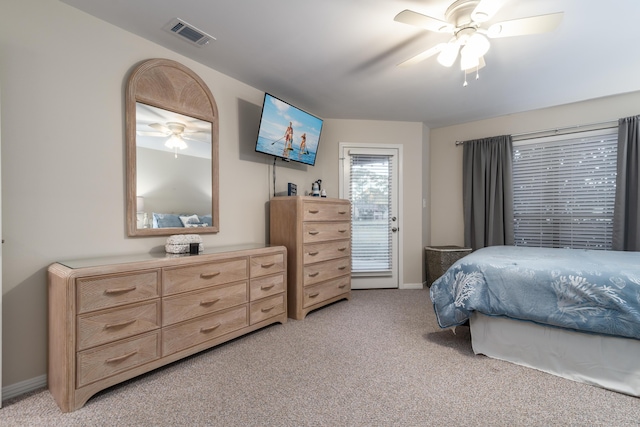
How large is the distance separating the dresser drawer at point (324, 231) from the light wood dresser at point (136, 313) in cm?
67

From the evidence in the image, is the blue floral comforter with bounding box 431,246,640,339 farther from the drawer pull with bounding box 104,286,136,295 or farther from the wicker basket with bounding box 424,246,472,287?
the drawer pull with bounding box 104,286,136,295

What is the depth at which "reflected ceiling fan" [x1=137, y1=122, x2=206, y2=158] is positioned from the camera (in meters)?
2.32

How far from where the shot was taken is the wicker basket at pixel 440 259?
3.97 meters

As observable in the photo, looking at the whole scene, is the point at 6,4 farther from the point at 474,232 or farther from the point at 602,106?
the point at 602,106

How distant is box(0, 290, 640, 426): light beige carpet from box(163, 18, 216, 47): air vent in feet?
8.03

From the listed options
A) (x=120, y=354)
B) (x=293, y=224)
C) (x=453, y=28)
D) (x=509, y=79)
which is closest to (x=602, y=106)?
(x=509, y=79)

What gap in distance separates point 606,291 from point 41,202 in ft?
11.5

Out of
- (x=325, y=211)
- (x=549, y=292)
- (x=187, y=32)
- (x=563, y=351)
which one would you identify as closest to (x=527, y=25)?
(x=549, y=292)

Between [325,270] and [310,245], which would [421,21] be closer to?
[310,245]

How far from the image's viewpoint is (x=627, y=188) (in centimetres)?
320

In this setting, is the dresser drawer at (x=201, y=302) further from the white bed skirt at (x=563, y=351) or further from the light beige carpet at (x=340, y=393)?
the white bed skirt at (x=563, y=351)

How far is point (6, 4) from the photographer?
5.51 ft

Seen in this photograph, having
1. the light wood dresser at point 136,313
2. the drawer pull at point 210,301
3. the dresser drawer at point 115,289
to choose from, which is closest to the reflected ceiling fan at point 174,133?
the light wood dresser at point 136,313

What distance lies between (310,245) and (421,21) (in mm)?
2111
